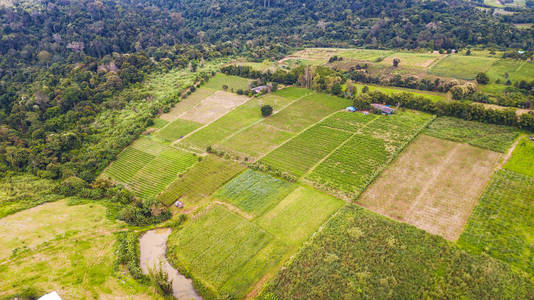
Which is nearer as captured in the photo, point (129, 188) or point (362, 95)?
point (129, 188)

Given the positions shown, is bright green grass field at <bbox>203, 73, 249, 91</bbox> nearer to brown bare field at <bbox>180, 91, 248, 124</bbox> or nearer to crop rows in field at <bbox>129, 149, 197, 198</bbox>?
brown bare field at <bbox>180, 91, 248, 124</bbox>

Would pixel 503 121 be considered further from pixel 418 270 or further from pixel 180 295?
pixel 180 295

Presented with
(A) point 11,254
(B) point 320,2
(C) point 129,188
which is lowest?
(C) point 129,188

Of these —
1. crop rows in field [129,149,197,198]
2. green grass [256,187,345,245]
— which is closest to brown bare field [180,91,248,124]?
crop rows in field [129,149,197,198]

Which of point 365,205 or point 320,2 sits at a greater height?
point 320,2

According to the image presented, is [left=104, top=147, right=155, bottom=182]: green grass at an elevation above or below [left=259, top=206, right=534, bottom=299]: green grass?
below

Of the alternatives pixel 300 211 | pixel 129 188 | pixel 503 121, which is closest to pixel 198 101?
pixel 129 188

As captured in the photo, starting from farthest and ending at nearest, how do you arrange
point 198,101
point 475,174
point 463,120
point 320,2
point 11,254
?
point 320,2 → point 198,101 → point 463,120 → point 475,174 → point 11,254
